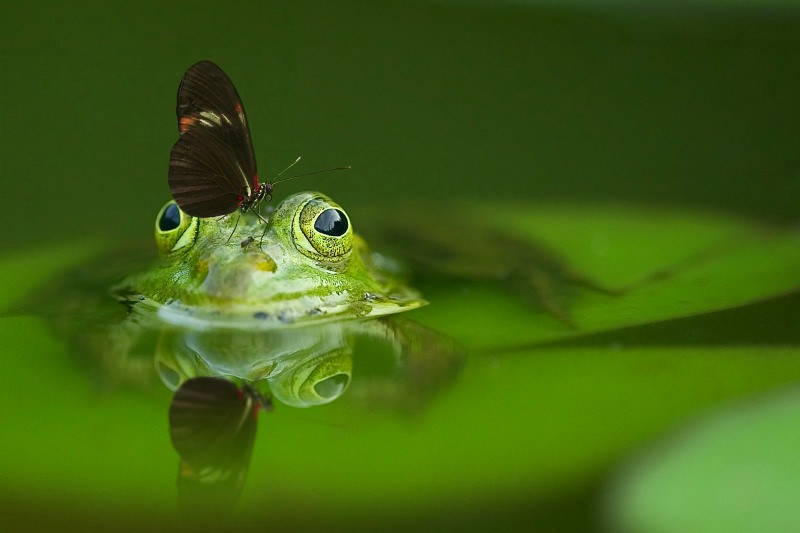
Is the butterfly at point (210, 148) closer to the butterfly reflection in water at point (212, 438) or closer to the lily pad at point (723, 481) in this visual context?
the butterfly reflection in water at point (212, 438)

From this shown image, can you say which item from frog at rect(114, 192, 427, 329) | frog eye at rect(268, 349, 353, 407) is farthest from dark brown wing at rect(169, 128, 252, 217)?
frog eye at rect(268, 349, 353, 407)

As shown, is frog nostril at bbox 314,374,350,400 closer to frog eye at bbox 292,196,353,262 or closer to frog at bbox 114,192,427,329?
frog at bbox 114,192,427,329

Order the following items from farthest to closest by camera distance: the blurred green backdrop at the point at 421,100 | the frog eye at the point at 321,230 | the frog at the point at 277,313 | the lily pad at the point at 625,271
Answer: the blurred green backdrop at the point at 421,100, the frog eye at the point at 321,230, the lily pad at the point at 625,271, the frog at the point at 277,313

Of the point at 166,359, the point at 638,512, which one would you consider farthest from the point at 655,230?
the point at 638,512

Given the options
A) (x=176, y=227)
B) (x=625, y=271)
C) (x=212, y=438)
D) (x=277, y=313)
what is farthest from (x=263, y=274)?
(x=625, y=271)

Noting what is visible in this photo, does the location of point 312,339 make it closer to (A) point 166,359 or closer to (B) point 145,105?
(A) point 166,359

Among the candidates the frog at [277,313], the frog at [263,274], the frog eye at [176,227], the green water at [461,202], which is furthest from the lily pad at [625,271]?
the frog eye at [176,227]

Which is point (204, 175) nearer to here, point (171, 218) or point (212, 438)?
point (171, 218)
